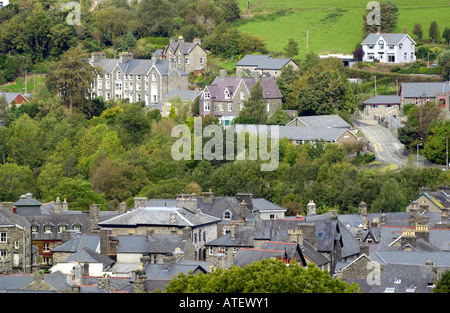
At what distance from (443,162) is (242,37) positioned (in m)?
39.2

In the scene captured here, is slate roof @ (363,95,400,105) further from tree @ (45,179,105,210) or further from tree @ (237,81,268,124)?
tree @ (45,179,105,210)

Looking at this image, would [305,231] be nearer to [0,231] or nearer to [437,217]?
[437,217]

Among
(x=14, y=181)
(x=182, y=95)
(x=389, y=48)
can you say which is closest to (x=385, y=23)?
(x=389, y=48)

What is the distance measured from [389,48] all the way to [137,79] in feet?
85.5

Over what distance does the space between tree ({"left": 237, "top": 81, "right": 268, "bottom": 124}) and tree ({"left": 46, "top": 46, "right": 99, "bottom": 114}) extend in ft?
55.8

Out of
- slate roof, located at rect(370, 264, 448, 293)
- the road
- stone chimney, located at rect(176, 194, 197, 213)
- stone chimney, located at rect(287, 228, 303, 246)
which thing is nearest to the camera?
slate roof, located at rect(370, 264, 448, 293)

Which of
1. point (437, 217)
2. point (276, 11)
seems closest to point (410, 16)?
point (276, 11)

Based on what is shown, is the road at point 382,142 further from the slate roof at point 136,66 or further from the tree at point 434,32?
the tree at point 434,32

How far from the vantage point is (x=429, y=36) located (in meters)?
113

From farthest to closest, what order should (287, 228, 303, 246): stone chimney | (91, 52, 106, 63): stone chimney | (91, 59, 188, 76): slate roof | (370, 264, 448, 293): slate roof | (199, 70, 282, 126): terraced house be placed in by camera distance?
(91, 52, 106, 63): stone chimney → (91, 59, 188, 76): slate roof → (199, 70, 282, 126): terraced house → (287, 228, 303, 246): stone chimney → (370, 264, 448, 293): slate roof

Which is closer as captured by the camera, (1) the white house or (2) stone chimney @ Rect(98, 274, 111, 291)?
(2) stone chimney @ Rect(98, 274, 111, 291)

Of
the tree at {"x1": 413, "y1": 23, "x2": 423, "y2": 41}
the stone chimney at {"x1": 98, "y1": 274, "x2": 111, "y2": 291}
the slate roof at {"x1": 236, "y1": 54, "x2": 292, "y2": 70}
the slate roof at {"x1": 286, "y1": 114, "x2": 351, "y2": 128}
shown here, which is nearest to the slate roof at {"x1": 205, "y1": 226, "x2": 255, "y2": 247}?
the stone chimney at {"x1": 98, "y1": 274, "x2": 111, "y2": 291}

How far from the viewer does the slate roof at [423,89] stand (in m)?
89.0

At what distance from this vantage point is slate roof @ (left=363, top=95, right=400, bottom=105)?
89812mm
